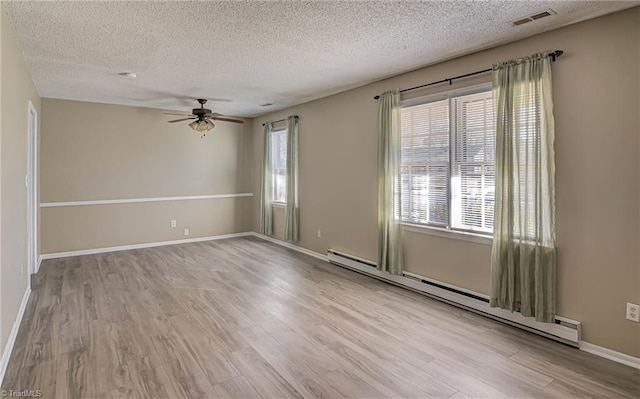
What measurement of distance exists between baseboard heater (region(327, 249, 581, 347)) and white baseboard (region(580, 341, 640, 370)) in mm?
61

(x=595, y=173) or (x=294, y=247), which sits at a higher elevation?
(x=595, y=173)

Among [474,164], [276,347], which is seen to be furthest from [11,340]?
[474,164]

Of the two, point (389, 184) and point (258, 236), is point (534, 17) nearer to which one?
point (389, 184)

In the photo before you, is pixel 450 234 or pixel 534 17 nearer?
pixel 534 17

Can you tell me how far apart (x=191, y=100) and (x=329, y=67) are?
283cm

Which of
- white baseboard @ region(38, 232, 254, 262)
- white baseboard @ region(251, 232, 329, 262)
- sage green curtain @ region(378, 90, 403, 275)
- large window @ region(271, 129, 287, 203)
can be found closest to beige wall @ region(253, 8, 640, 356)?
sage green curtain @ region(378, 90, 403, 275)

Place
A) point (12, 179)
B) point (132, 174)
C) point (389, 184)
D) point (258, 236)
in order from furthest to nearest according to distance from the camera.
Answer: point (258, 236) → point (132, 174) → point (389, 184) → point (12, 179)

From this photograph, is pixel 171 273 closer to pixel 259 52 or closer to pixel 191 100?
pixel 191 100

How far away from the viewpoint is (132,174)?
250 inches

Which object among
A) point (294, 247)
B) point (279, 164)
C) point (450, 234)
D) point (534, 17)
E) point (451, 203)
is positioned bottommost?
point (294, 247)

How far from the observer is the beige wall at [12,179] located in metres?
2.57

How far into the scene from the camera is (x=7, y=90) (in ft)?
9.08

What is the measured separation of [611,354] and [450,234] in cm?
158

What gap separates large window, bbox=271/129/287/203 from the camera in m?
6.78
